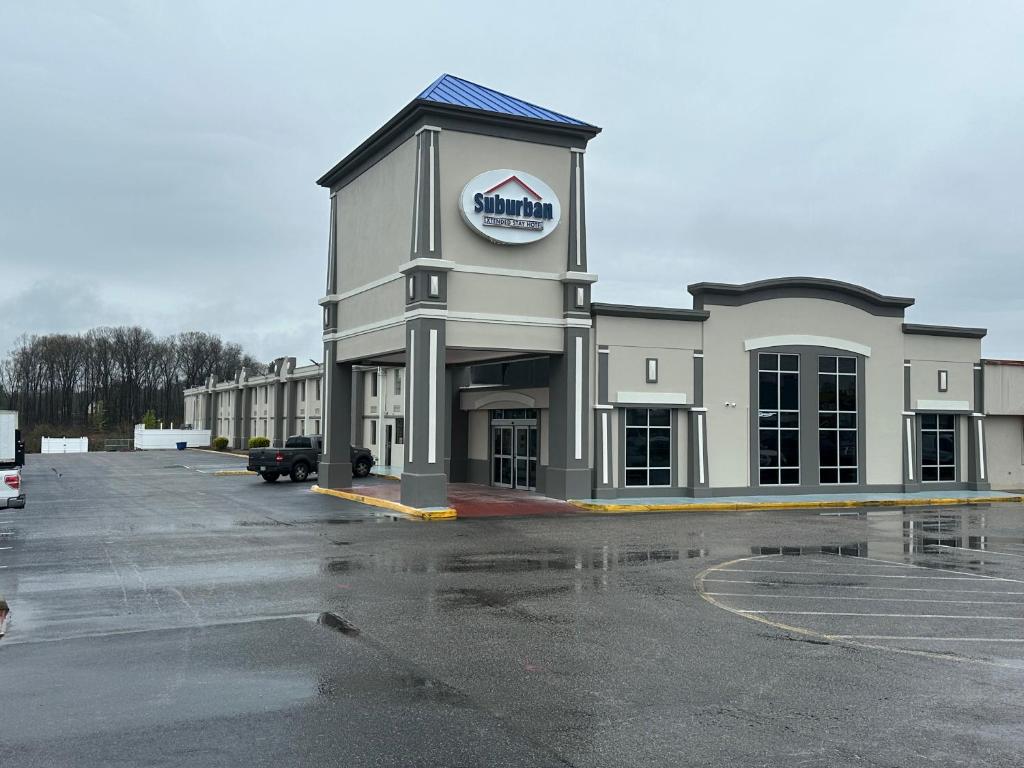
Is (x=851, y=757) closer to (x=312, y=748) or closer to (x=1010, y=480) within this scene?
(x=312, y=748)

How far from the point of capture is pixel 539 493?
1103 inches

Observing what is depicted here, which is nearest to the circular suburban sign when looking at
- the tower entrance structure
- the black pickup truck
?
the tower entrance structure

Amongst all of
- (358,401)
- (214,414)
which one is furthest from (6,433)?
(214,414)

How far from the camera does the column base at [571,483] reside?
25.3 m

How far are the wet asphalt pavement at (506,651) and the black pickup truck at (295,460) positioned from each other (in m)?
17.7

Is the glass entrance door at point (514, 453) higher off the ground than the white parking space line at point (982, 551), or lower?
higher

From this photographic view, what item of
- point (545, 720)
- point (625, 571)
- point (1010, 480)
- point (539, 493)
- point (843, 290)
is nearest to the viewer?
point (545, 720)

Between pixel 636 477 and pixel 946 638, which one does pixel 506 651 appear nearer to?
pixel 946 638

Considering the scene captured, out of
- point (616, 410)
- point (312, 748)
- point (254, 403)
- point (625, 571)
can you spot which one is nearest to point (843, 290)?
point (616, 410)

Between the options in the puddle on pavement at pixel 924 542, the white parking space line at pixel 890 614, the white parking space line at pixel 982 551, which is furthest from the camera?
the white parking space line at pixel 982 551

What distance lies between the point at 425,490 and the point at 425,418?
6.23 ft

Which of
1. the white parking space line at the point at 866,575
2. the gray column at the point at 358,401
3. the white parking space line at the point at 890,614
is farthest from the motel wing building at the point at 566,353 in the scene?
the gray column at the point at 358,401

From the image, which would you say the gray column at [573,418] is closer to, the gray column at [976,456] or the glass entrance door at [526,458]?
the glass entrance door at [526,458]

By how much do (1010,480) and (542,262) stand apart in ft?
70.4
